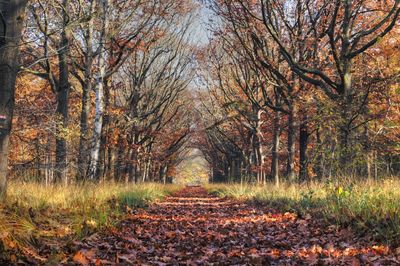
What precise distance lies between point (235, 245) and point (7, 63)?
4.76 meters

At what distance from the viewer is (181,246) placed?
19.3 feet

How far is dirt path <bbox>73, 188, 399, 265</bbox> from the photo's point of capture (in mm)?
4500

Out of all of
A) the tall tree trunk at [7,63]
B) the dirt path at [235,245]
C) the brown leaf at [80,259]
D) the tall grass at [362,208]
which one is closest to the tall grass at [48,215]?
the dirt path at [235,245]

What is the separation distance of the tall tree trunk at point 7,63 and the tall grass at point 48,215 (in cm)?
73

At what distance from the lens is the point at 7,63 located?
686cm

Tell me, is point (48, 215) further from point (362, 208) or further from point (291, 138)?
point (291, 138)

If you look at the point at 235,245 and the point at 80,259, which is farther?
the point at 235,245

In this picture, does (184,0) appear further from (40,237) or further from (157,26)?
(40,237)

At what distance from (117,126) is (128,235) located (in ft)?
46.4

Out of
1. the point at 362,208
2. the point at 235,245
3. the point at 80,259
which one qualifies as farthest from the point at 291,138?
the point at 80,259

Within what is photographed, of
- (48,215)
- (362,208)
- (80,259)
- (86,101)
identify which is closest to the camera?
(80,259)

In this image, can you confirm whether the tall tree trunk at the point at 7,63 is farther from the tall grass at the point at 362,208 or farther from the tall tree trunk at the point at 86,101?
the tall tree trunk at the point at 86,101

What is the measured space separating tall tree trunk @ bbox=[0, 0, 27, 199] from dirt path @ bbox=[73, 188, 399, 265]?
238 centimetres

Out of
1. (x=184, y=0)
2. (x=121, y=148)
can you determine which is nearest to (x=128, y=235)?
(x=184, y=0)
